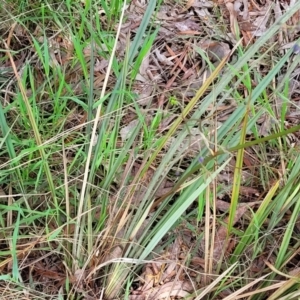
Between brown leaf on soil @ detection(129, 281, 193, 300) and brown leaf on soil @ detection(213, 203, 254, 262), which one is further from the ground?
brown leaf on soil @ detection(213, 203, 254, 262)

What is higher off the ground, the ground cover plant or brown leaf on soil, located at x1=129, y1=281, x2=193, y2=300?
the ground cover plant

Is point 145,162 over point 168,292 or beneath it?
over

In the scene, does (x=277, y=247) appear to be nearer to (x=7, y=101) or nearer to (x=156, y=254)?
(x=156, y=254)

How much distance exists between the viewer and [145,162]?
3.50 feet

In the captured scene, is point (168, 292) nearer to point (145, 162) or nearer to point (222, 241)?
point (222, 241)

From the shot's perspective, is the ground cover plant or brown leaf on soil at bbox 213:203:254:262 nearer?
the ground cover plant

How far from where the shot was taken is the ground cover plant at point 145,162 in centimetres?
105

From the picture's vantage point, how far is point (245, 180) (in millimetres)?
1333

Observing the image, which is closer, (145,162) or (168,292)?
(145,162)

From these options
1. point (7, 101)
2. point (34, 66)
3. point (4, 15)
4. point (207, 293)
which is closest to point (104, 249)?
point (207, 293)

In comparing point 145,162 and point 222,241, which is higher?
point 145,162

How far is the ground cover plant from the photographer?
1.05 m

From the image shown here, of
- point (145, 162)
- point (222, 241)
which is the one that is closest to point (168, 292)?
point (222, 241)

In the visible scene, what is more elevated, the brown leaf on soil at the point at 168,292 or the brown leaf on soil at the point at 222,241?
the brown leaf on soil at the point at 222,241
